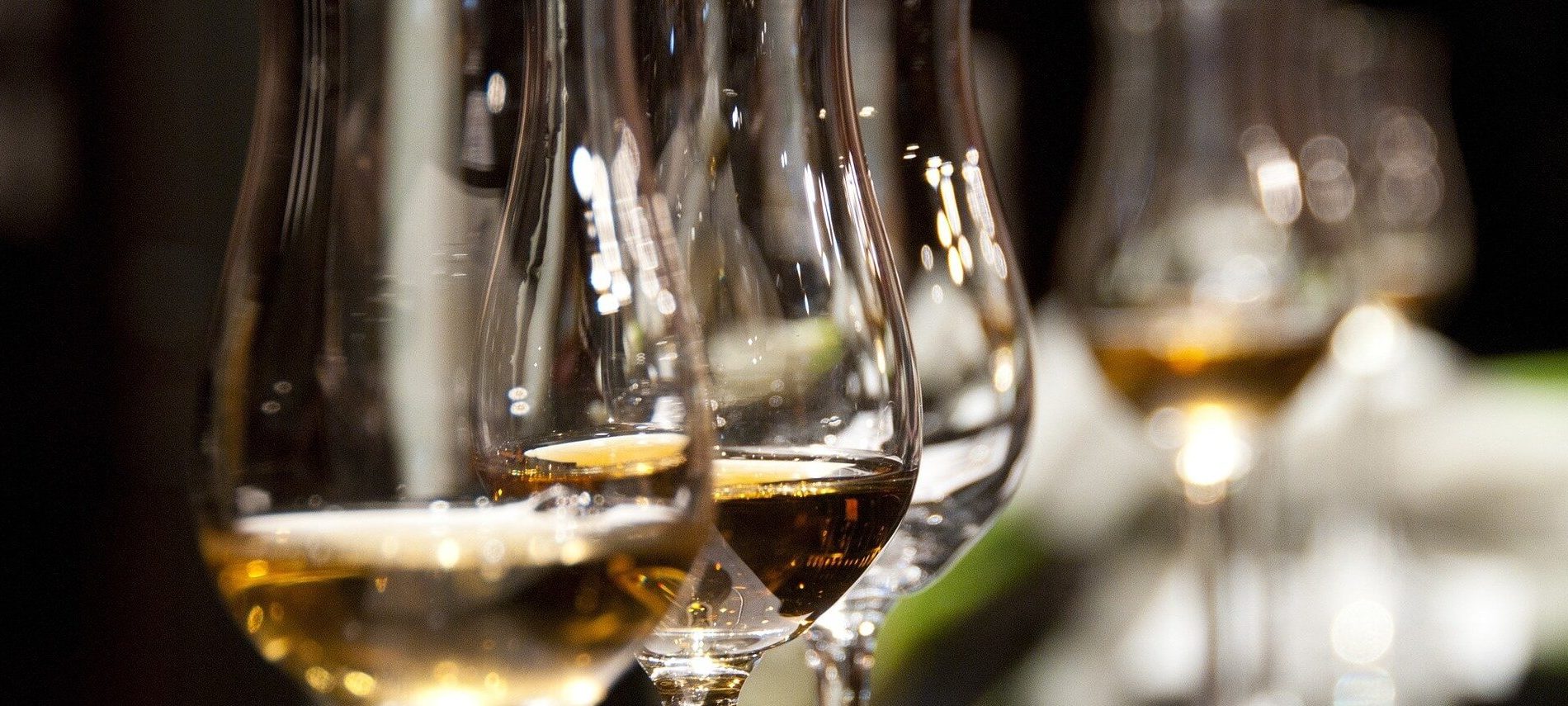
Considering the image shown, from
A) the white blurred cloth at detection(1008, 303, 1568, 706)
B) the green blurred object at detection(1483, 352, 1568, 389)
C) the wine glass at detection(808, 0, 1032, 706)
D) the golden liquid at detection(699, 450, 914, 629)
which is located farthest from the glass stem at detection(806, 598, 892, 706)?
the green blurred object at detection(1483, 352, 1568, 389)

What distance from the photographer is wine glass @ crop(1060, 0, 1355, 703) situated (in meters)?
1.07

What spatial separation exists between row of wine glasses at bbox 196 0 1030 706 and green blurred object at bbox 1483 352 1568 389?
147 centimetres

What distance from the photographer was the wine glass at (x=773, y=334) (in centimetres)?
46

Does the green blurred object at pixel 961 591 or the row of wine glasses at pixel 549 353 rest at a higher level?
the row of wine glasses at pixel 549 353

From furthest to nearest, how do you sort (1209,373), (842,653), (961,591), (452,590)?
1. (961,591)
2. (1209,373)
3. (842,653)
4. (452,590)

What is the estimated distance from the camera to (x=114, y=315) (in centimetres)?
173

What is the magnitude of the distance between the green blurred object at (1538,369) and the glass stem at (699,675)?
4.86ft

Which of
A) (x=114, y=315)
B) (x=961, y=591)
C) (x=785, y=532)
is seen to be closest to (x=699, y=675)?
(x=785, y=532)

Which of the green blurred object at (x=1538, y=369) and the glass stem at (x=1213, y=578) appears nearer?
the glass stem at (x=1213, y=578)

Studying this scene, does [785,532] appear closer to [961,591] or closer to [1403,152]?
[961,591]

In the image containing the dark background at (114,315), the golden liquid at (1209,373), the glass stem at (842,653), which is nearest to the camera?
the glass stem at (842,653)

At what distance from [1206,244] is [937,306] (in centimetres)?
53

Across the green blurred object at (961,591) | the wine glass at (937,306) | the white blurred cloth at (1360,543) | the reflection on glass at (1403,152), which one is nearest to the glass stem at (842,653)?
the wine glass at (937,306)

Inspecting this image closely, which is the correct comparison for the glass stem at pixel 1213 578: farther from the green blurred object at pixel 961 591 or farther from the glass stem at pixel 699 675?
the glass stem at pixel 699 675
